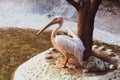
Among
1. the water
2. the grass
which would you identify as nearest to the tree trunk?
the grass

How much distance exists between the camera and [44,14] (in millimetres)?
10297

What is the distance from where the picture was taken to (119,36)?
29.3 ft

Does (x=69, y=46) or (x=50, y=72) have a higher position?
(x=69, y=46)

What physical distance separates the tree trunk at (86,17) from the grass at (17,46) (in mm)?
1271

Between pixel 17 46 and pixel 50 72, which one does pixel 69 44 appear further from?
pixel 17 46

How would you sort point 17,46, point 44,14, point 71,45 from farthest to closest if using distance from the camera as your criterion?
point 44,14 < point 17,46 < point 71,45

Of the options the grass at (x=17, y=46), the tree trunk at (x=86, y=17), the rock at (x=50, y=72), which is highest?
the tree trunk at (x=86, y=17)

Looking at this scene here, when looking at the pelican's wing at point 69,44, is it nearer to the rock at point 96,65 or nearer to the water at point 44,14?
the rock at point 96,65

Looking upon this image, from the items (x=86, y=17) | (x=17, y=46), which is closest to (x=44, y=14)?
(x=17, y=46)

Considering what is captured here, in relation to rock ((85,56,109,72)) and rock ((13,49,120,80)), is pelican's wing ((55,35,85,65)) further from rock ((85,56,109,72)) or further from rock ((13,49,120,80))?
rock ((13,49,120,80))

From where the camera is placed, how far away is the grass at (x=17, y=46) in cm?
698

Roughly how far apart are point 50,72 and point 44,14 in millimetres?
4118

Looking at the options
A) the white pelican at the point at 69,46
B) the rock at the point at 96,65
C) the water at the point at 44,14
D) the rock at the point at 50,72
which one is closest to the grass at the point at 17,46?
the rock at the point at 50,72

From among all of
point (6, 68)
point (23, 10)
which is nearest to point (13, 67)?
point (6, 68)
